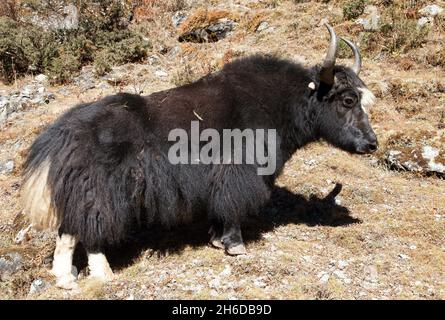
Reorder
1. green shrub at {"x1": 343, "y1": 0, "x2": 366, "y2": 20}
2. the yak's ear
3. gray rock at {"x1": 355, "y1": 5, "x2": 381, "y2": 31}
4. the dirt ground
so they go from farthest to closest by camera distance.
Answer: green shrub at {"x1": 343, "y1": 0, "x2": 366, "y2": 20}
gray rock at {"x1": 355, "y1": 5, "x2": 381, "y2": 31}
the yak's ear
the dirt ground

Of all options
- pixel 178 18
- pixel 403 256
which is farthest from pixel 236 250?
pixel 178 18

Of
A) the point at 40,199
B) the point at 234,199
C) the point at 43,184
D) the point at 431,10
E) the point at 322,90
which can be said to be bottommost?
the point at 234,199

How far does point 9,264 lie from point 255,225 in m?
2.82

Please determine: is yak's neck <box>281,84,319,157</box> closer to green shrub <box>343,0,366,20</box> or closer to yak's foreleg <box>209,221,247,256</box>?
yak's foreleg <box>209,221,247,256</box>

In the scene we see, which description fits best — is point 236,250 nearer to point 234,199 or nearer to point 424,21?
point 234,199

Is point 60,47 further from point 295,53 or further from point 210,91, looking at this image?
point 210,91

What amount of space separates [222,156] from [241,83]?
2.78 ft

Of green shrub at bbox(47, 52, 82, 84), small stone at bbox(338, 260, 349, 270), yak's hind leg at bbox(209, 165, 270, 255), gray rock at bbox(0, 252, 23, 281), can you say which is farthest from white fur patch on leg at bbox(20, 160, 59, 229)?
green shrub at bbox(47, 52, 82, 84)

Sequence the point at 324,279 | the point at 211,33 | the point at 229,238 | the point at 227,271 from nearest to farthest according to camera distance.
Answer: the point at 324,279, the point at 227,271, the point at 229,238, the point at 211,33

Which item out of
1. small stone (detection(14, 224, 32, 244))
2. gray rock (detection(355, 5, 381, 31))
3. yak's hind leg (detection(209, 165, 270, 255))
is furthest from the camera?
gray rock (detection(355, 5, 381, 31))

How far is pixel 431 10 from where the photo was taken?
10055 mm

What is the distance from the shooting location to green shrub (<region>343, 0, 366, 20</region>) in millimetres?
10703

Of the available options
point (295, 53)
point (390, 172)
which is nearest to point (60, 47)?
point (295, 53)

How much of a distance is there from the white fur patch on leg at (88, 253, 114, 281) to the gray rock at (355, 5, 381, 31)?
8.12 meters
